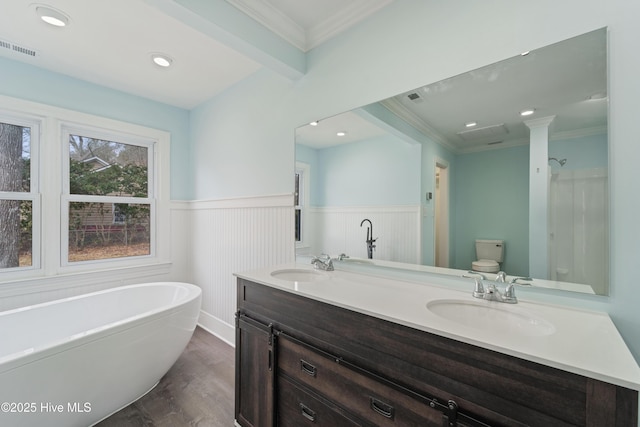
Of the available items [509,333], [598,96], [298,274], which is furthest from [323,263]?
[598,96]

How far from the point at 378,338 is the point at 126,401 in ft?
6.07

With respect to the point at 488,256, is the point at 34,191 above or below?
above

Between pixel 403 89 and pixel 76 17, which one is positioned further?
pixel 76 17

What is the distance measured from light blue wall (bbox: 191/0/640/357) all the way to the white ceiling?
0.15 metres

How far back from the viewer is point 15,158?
236cm

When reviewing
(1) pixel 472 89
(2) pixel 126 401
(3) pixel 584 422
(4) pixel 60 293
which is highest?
(1) pixel 472 89

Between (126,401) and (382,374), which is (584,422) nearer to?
(382,374)

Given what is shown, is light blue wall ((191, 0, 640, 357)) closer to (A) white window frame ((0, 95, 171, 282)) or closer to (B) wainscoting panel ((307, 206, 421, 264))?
(B) wainscoting panel ((307, 206, 421, 264))

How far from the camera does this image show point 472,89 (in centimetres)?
Result: 135

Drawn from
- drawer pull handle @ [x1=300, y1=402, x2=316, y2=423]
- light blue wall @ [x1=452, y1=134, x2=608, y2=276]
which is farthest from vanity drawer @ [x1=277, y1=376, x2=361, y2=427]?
light blue wall @ [x1=452, y1=134, x2=608, y2=276]

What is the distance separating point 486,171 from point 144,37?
247cm

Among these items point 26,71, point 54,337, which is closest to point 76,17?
point 26,71

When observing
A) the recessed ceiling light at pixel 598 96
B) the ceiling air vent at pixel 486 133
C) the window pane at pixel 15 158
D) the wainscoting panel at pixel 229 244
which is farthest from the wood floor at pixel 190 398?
the recessed ceiling light at pixel 598 96

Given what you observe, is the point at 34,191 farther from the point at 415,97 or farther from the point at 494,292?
the point at 494,292
